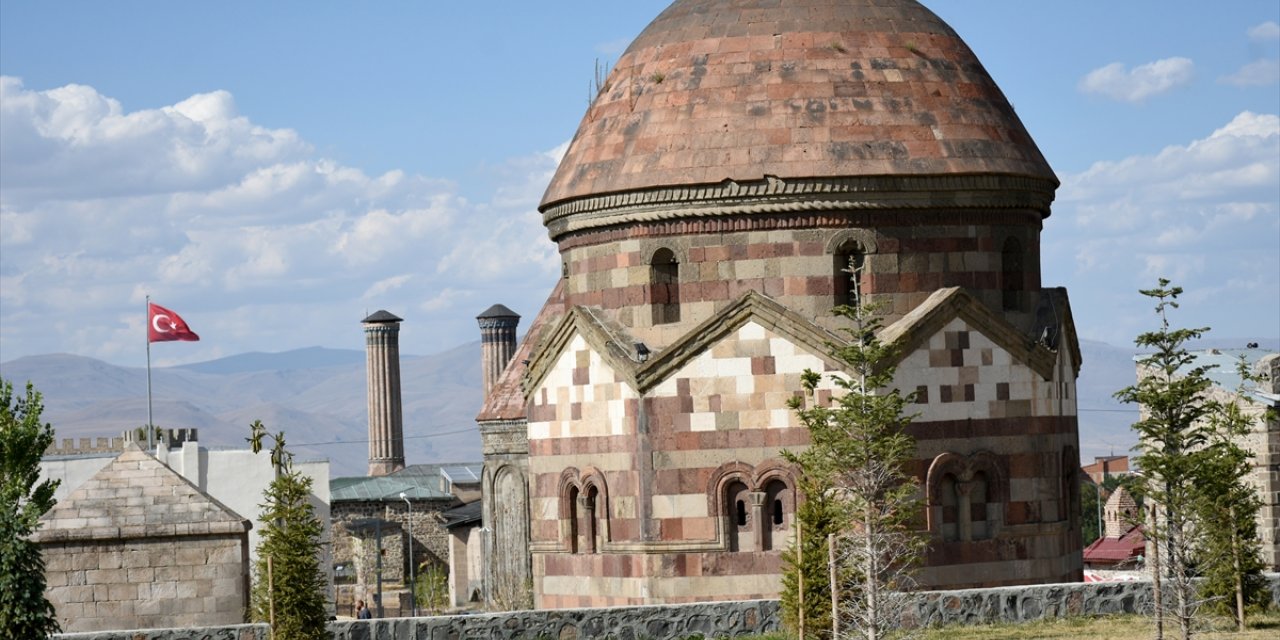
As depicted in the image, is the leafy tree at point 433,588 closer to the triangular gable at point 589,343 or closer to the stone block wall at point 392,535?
the stone block wall at point 392,535

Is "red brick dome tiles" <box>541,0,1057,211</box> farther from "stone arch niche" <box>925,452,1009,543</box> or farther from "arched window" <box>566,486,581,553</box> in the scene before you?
"arched window" <box>566,486,581,553</box>

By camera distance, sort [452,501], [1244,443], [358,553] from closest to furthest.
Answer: [1244,443] < [358,553] < [452,501]

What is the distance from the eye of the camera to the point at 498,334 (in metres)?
83.4

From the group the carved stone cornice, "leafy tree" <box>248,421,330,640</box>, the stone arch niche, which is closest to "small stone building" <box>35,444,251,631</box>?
"leafy tree" <box>248,421,330,640</box>

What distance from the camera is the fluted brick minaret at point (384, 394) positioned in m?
99.5

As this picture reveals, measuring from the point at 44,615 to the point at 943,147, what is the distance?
1471 cm

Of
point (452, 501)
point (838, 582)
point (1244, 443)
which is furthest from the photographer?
Result: point (452, 501)

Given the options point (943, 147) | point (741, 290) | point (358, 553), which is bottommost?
point (358, 553)

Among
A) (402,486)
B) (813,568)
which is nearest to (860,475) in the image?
(813,568)

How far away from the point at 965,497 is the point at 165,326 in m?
30.4

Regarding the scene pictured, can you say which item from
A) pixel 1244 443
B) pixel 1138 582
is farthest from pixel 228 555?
pixel 1244 443

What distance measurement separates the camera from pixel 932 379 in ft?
110

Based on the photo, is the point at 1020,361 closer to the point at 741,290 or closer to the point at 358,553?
the point at 741,290

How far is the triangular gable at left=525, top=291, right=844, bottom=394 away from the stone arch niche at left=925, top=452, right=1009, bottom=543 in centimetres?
235
